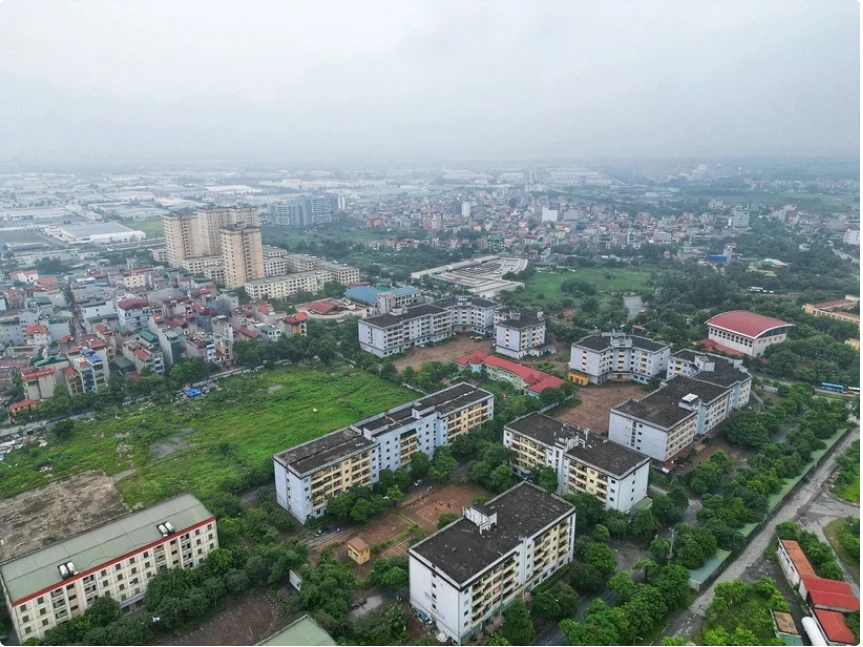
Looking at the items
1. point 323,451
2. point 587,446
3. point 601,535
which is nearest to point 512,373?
point 587,446

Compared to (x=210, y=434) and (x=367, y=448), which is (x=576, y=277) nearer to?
(x=210, y=434)

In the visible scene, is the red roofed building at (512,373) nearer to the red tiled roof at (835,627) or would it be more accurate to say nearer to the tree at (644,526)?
the tree at (644,526)

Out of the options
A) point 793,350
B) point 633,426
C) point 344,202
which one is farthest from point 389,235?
point 633,426

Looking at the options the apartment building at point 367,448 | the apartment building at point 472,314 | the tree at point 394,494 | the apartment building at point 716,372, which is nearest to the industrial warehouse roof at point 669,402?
the apartment building at point 716,372

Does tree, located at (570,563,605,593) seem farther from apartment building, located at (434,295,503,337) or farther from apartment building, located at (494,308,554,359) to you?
apartment building, located at (434,295,503,337)

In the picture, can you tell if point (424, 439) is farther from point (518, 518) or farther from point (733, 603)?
point (733, 603)

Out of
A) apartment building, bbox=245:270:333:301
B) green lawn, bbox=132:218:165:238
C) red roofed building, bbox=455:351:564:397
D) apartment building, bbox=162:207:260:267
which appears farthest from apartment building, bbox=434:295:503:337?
green lawn, bbox=132:218:165:238
